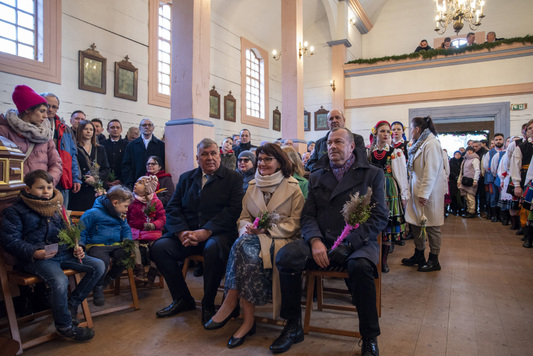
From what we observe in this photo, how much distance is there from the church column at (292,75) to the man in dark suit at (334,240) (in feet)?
16.9

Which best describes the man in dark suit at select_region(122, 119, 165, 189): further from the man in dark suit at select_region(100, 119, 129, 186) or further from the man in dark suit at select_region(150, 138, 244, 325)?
the man in dark suit at select_region(150, 138, 244, 325)

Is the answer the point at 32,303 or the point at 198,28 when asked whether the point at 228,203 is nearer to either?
the point at 32,303

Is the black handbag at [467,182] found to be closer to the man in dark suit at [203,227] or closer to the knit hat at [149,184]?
the man in dark suit at [203,227]

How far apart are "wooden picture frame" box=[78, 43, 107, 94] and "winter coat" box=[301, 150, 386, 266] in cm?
510

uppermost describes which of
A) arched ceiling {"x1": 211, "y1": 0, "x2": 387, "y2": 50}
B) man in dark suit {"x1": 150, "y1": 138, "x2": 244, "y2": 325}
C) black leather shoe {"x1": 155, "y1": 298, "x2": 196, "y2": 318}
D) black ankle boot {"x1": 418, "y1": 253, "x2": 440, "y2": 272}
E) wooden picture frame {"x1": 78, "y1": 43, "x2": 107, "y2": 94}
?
arched ceiling {"x1": 211, "y1": 0, "x2": 387, "y2": 50}

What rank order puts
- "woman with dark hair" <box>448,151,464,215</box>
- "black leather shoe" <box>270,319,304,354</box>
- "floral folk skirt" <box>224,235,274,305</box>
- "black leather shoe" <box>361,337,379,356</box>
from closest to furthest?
"black leather shoe" <box>361,337,379,356</box>, "black leather shoe" <box>270,319,304,354</box>, "floral folk skirt" <box>224,235,274,305</box>, "woman with dark hair" <box>448,151,464,215</box>

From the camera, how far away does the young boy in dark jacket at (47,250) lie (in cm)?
248

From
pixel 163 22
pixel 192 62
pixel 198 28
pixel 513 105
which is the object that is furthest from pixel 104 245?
pixel 513 105

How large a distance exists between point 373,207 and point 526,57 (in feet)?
33.7

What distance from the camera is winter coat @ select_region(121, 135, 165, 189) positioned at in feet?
15.7

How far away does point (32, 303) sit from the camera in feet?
9.77

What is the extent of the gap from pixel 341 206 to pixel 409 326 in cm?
99

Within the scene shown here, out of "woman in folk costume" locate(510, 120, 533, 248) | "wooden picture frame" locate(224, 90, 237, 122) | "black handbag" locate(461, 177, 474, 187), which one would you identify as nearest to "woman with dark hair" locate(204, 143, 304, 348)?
"woman in folk costume" locate(510, 120, 533, 248)

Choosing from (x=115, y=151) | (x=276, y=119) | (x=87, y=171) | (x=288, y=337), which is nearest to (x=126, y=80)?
(x=115, y=151)
